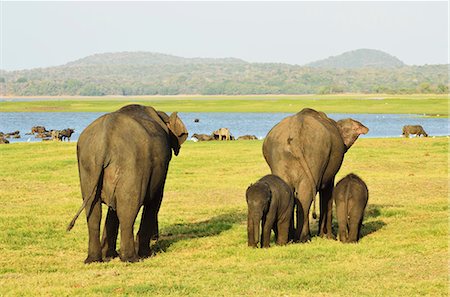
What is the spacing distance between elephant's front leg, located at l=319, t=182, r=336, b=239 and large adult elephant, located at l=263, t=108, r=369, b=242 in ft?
0.07

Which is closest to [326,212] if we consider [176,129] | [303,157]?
[303,157]

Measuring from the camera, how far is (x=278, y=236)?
13953 mm

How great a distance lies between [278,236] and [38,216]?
22.0 ft

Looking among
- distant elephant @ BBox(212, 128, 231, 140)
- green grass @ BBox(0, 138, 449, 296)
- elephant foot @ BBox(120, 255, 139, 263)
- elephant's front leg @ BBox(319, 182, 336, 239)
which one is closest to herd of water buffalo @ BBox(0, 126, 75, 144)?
distant elephant @ BBox(212, 128, 231, 140)

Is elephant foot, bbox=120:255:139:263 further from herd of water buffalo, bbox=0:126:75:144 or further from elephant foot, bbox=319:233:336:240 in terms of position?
herd of water buffalo, bbox=0:126:75:144

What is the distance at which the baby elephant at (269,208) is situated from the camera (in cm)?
1309

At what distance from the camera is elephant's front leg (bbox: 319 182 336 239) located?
49.9ft

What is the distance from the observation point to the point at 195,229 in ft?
54.3

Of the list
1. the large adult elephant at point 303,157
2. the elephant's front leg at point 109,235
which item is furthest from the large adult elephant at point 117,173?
the large adult elephant at point 303,157

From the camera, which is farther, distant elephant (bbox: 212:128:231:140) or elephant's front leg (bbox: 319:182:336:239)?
distant elephant (bbox: 212:128:231:140)

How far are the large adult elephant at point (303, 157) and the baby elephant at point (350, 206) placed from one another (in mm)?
525

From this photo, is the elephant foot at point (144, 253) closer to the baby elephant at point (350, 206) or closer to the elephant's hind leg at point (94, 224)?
the elephant's hind leg at point (94, 224)

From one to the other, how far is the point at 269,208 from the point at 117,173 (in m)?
2.70

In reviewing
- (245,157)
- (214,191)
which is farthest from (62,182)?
(245,157)
